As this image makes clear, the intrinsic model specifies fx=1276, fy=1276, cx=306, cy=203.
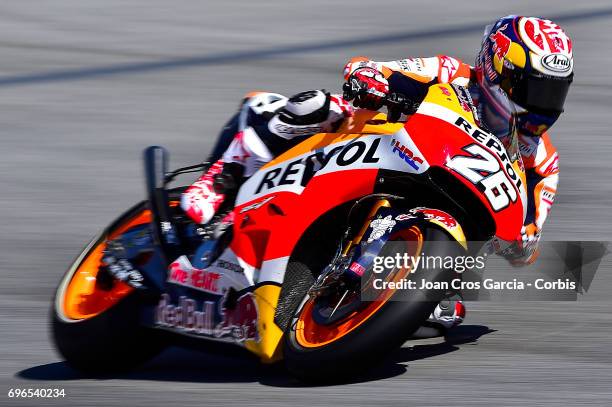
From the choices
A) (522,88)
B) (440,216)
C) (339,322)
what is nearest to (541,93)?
(522,88)

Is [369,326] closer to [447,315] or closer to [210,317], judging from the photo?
[210,317]

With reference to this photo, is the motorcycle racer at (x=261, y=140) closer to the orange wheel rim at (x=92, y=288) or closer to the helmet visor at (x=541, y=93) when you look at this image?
the orange wheel rim at (x=92, y=288)

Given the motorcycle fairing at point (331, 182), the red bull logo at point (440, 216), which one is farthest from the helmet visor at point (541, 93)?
the red bull logo at point (440, 216)

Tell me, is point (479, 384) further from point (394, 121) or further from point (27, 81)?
point (27, 81)

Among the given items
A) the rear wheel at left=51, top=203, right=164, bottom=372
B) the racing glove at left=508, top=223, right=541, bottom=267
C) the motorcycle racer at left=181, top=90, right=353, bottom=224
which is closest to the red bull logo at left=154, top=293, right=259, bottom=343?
the rear wheel at left=51, top=203, right=164, bottom=372

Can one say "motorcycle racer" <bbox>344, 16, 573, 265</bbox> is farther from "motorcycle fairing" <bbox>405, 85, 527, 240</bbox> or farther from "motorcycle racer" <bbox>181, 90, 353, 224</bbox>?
"motorcycle fairing" <bbox>405, 85, 527, 240</bbox>

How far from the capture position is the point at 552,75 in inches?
212

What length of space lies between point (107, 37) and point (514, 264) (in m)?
7.33

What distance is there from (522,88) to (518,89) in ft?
0.06

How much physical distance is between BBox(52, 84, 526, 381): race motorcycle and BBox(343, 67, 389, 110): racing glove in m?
0.05

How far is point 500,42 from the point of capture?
18.1 feet

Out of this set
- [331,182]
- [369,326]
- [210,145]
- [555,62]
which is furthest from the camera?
[210,145]

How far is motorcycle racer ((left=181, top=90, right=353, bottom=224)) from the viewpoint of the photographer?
5.57 meters

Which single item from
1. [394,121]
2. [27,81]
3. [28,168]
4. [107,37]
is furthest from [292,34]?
[394,121]
